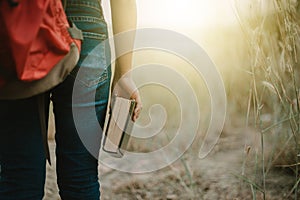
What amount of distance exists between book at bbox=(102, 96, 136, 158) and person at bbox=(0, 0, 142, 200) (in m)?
0.02

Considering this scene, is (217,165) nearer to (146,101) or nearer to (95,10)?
(146,101)

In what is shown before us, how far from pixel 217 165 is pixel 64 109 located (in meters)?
1.46

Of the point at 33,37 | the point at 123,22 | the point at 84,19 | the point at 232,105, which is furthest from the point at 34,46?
the point at 232,105

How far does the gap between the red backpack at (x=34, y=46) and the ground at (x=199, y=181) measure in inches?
43.7

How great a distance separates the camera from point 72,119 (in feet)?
3.41

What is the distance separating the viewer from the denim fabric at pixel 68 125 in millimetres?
Result: 988

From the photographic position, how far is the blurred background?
1521mm

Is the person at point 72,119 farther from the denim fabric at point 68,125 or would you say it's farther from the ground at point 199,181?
the ground at point 199,181

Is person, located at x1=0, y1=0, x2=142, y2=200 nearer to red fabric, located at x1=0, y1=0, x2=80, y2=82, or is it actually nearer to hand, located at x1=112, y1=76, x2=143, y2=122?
hand, located at x1=112, y1=76, x2=143, y2=122

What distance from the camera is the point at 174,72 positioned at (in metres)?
3.37

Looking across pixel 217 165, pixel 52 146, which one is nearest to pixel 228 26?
pixel 217 165

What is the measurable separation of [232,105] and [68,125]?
6.62ft

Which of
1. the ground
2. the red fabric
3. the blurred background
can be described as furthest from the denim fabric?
the ground

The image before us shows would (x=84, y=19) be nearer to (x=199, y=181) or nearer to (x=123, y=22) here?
(x=123, y=22)
